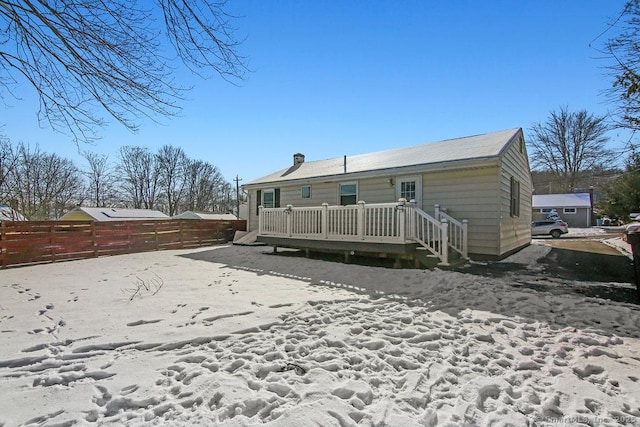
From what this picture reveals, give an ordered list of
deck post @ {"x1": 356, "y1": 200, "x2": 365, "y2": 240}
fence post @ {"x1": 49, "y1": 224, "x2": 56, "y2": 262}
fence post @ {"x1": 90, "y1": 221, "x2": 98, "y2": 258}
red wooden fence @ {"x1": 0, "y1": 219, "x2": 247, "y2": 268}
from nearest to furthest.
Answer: deck post @ {"x1": 356, "y1": 200, "x2": 365, "y2": 240} → red wooden fence @ {"x1": 0, "y1": 219, "x2": 247, "y2": 268} → fence post @ {"x1": 49, "y1": 224, "x2": 56, "y2": 262} → fence post @ {"x1": 90, "y1": 221, "x2": 98, "y2": 258}

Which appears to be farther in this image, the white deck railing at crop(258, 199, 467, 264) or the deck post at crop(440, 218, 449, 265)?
the white deck railing at crop(258, 199, 467, 264)

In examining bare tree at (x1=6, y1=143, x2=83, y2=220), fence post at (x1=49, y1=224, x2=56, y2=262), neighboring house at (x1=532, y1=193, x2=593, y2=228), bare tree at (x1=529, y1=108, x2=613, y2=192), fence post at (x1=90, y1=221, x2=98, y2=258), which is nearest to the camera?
fence post at (x1=49, y1=224, x2=56, y2=262)

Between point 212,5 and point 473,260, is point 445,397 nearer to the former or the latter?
point 212,5

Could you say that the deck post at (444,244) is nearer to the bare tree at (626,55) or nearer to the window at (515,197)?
the window at (515,197)

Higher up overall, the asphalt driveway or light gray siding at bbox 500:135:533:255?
light gray siding at bbox 500:135:533:255

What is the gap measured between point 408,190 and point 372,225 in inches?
106

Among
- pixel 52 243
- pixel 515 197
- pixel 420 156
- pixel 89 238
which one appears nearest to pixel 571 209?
pixel 515 197

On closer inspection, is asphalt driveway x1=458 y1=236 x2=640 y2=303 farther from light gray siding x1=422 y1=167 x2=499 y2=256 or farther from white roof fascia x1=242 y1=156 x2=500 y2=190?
white roof fascia x1=242 y1=156 x2=500 y2=190

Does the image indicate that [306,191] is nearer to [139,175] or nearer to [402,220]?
[402,220]

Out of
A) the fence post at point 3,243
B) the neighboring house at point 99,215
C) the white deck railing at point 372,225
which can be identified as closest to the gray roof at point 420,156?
the white deck railing at point 372,225

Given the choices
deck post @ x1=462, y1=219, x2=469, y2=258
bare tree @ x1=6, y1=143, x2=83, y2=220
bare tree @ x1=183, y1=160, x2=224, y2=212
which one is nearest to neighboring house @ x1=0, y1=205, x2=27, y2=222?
bare tree @ x1=6, y1=143, x2=83, y2=220

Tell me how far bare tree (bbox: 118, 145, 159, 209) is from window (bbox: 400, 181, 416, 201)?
4283 centimetres

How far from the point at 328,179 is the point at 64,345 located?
376 inches

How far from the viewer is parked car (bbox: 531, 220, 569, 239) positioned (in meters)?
21.0
